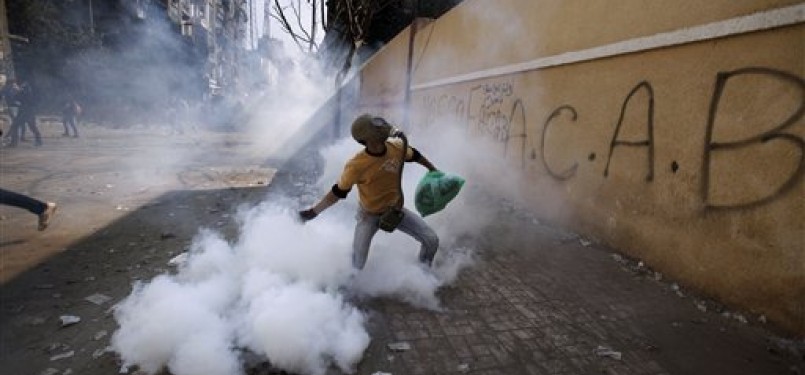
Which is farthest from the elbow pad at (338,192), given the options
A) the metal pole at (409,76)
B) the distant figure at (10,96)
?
the distant figure at (10,96)

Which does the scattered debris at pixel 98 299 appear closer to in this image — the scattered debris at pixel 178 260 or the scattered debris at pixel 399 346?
the scattered debris at pixel 178 260

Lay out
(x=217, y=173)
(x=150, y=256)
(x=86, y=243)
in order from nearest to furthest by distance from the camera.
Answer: (x=150, y=256)
(x=86, y=243)
(x=217, y=173)

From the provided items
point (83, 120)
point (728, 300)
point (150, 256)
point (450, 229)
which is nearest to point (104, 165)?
point (150, 256)

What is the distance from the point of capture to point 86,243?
4.89 meters

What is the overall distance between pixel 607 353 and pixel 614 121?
241cm


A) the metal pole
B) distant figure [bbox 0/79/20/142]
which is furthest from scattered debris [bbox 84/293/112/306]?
distant figure [bbox 0/79/20/142]

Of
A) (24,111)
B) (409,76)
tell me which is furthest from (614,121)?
(24,111)

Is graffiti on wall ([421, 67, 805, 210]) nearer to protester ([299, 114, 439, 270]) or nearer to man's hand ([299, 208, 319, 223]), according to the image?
protester ([299, 114, 439, 270])

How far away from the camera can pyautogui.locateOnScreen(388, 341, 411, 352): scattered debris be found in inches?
115

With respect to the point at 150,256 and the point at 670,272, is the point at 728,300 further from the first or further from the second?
the point at 150,256

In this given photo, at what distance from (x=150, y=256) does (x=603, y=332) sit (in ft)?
13.1

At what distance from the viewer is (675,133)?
3.84 meters

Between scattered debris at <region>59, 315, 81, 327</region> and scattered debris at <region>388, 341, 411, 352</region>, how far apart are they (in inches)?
85.8

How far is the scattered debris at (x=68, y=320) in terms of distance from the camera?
3.24 metres
